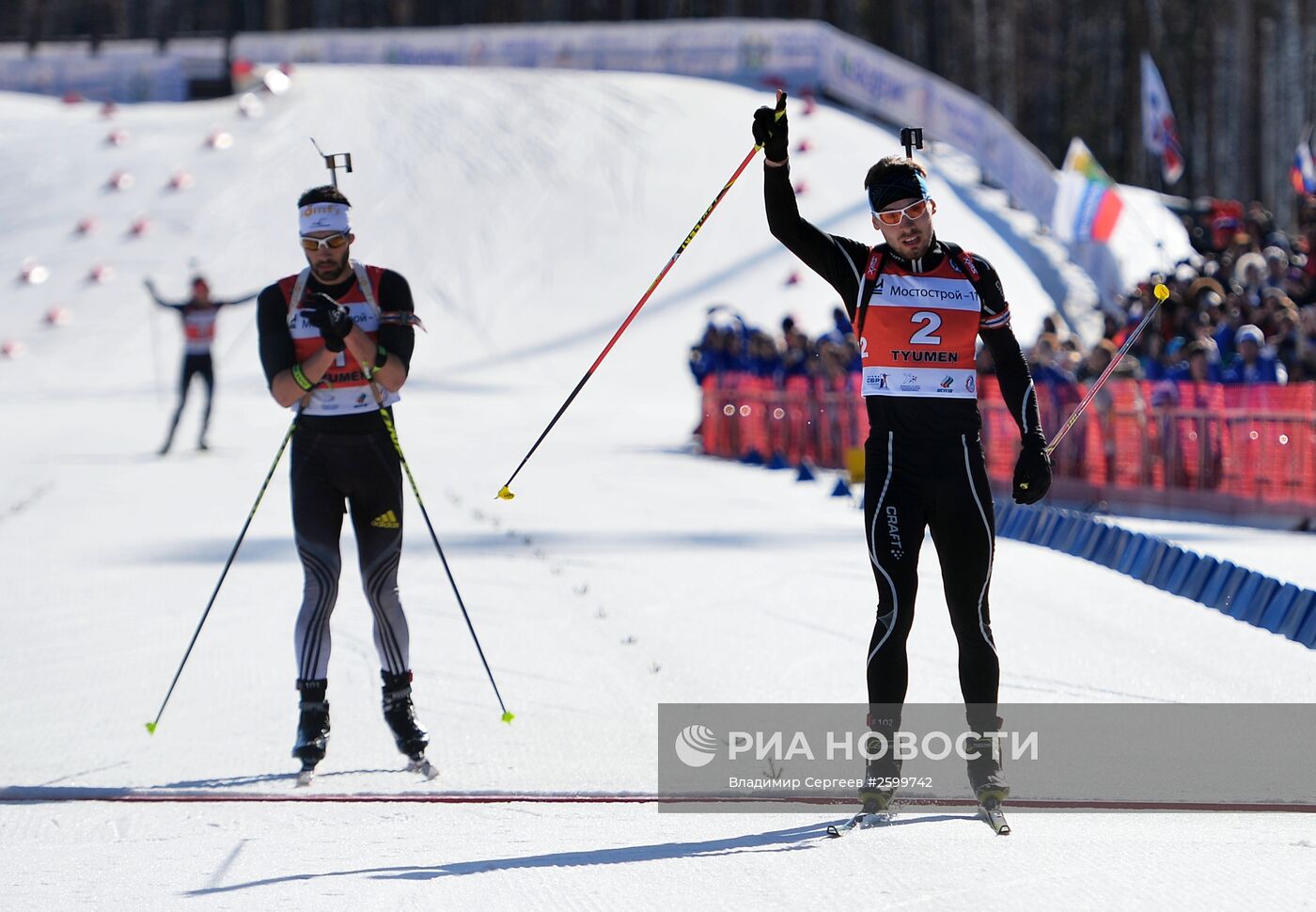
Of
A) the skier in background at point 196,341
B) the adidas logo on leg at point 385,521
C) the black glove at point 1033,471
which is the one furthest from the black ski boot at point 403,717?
the skier in background at point 196,341

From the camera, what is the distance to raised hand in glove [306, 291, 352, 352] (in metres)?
6.34

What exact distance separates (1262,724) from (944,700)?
1.20 meters

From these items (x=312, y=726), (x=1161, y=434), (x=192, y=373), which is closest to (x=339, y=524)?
(x=312, y=726)

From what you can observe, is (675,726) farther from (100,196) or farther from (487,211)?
(100,196)

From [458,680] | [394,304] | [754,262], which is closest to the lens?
[394,304]

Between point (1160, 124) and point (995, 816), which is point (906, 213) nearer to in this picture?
point (995, 816)

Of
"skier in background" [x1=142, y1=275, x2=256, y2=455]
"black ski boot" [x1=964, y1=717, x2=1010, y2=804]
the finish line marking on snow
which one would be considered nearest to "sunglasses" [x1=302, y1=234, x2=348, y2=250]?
the finish line marking on snow

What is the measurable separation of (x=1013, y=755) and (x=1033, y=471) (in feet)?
5.11

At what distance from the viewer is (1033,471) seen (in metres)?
5.58

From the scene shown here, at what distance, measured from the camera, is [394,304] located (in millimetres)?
6680

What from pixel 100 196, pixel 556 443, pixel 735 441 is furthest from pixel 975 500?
pixel 100 196

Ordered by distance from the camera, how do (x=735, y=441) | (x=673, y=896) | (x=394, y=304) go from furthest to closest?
(x=735, y=441), (x=394, y=304), (x=673, y=896)

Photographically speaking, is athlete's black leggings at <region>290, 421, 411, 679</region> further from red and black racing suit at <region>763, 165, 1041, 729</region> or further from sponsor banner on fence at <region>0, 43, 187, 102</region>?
sponsor banner on fence at <region>0, 43, 187, 102</region>

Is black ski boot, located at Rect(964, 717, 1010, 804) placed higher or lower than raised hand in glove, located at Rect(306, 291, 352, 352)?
lower
